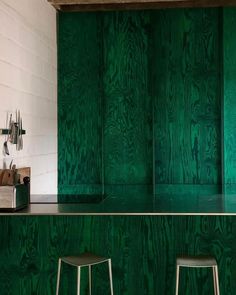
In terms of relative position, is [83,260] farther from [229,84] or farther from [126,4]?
[126,4]

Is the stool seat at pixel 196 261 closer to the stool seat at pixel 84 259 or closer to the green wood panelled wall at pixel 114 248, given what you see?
the green wood panelled wall at pixel 114 248

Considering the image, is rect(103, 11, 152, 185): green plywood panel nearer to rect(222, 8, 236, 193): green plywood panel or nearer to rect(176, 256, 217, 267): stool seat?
rect(222, 8, 236, 193): green plywood panel

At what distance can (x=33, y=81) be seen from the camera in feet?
15.6

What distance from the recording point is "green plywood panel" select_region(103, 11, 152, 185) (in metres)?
5.61

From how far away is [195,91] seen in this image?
18.1 ft

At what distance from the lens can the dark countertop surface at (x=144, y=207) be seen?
3234 mm

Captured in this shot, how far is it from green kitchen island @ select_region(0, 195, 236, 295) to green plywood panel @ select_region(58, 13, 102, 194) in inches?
90.1

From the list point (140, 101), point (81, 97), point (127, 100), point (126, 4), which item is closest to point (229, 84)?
point (140, 101)

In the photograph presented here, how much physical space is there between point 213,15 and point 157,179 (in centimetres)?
188

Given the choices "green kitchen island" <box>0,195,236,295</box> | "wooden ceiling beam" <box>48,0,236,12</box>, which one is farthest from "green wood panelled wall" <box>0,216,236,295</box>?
"wooden ceiling beam" <box>48,0,236,12</box>

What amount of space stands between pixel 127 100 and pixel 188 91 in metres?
0.67

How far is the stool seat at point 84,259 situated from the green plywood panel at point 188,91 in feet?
8.55

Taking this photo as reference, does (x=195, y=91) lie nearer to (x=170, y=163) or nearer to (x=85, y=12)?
(x=170, y=163)

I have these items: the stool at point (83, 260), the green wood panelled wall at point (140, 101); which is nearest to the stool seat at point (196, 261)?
the stool at point (83, 260)
